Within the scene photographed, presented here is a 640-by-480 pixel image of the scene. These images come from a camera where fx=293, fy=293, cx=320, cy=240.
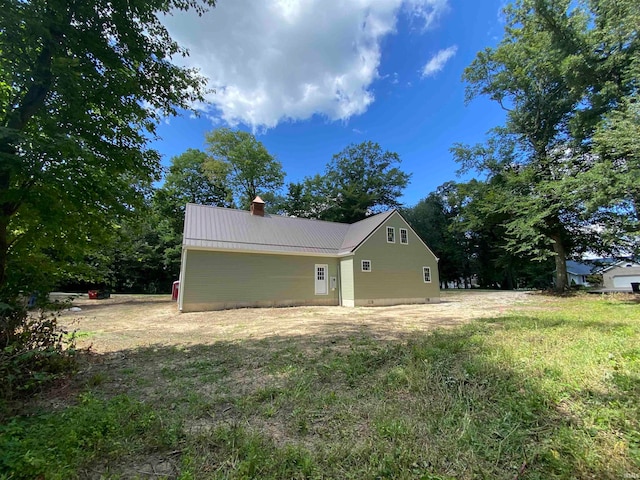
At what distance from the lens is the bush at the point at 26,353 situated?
3.52m

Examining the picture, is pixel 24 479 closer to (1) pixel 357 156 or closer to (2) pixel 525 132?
(2) pixel 525 132

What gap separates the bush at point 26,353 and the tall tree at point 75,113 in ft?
A: 2.19

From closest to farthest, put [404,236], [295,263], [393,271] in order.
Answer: [295,263]
[393,271]
[404,236]

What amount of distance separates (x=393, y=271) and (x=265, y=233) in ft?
25.3

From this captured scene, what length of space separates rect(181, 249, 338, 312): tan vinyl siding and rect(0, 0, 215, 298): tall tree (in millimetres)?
7806

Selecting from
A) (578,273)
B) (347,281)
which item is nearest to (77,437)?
(347,281)

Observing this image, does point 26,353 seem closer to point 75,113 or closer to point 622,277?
point 75,113

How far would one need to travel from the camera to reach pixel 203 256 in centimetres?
1352

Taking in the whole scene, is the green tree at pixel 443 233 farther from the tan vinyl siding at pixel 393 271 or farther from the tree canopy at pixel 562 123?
the tan vinyl siding at pixel 393 271

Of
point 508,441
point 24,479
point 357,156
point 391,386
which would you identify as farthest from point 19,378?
point 357,156

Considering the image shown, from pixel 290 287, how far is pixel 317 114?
14.7 meters

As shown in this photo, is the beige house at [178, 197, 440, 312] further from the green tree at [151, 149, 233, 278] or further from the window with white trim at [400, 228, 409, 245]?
the green tree at [151, 149, 233, 278]

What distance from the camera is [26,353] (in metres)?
3.69

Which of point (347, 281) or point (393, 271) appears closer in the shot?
point (347, 281)
